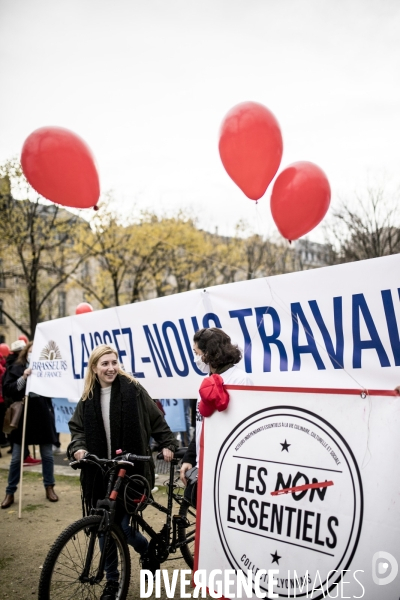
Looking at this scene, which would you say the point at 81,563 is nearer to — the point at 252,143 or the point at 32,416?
the point at 32,416

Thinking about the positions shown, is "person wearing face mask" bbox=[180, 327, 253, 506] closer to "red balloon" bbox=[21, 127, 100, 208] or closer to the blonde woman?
the blonde woman

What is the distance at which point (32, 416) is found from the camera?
658 centimetres

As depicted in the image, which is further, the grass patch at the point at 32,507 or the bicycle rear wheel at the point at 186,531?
the grass patch at the point at 32,507

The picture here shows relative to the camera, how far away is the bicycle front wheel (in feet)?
9.86

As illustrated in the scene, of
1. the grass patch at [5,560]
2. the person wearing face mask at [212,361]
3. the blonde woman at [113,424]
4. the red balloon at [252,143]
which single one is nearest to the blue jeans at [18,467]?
the grass patch at [5,560]

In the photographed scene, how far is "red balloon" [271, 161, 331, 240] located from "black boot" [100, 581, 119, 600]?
4.05 metres

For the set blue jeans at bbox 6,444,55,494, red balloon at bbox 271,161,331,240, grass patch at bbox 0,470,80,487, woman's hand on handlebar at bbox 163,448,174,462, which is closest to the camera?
woman's hand on handlebar at bbox 163,448,174,462

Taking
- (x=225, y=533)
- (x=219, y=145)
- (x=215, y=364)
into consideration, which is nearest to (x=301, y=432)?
(x=225, y=533)

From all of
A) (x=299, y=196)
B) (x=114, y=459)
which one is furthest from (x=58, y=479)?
(x=299, y=196)

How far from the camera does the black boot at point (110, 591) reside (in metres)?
3.31

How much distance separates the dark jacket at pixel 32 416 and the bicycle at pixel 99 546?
325cm

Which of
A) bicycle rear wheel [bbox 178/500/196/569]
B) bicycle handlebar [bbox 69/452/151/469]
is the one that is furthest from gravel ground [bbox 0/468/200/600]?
bicycle handlebar [bbox 69/452/151/469]

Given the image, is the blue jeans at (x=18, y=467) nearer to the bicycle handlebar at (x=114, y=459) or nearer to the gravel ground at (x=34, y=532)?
the gravel ground at (x=34, y=532)

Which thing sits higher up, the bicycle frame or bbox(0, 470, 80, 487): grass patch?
the bicycle frame
